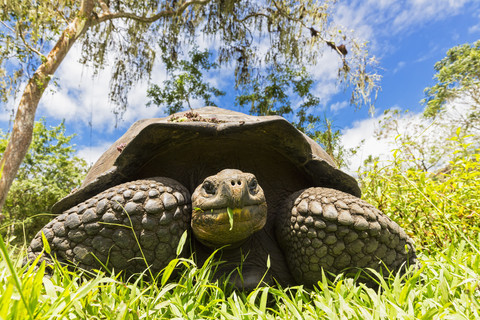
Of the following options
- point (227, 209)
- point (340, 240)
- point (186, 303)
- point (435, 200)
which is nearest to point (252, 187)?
point (227, 209)

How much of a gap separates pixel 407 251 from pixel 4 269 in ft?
7.02

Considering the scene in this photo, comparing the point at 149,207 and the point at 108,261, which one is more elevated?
the point at 149,207

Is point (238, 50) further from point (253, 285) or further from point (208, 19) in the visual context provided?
point (253, 285)

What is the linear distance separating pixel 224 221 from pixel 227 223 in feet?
0.07

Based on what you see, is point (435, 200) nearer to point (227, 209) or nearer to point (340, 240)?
point (340, 240)

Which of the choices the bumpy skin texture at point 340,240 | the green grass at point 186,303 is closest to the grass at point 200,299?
the green grass at point 186,303

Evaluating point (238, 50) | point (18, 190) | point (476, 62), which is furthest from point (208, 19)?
point (476, 62)

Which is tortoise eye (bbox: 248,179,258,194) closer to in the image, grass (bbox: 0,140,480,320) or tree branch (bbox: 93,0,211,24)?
grass (bbox: 0,140,480,320)

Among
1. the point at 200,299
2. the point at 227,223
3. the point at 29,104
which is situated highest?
the point at 29,104

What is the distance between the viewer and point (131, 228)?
1.64 metres

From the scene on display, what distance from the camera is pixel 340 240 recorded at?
175 cm

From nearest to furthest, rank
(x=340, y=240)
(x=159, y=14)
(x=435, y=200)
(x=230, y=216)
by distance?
1. (x=230, y=216)
2. (x=340, y=240)
3. (x=435, y=200)
4. (x=159, y=14)

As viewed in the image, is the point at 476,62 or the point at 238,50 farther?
the point at 476,62

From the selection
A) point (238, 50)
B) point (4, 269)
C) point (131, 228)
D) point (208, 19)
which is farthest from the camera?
point (238, 50)
